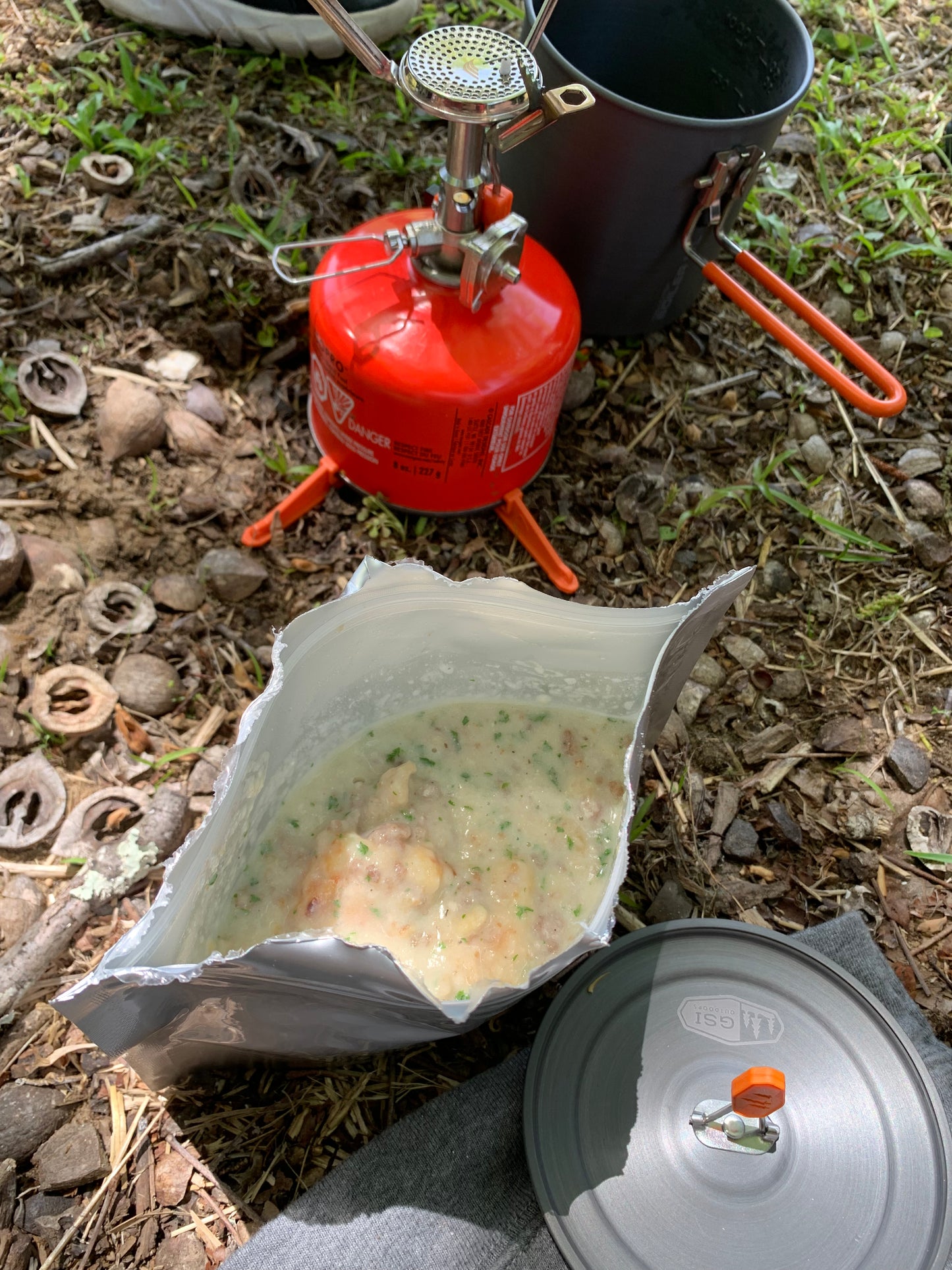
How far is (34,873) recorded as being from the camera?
1.26m

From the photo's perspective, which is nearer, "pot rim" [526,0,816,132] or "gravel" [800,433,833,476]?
"pot rim" [526,0,816,132]

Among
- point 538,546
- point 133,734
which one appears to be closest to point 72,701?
point 133,734

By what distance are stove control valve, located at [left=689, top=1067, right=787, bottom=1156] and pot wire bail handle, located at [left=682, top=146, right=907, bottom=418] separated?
2.93 ft

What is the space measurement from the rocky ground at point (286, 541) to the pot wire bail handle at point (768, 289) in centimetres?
Result: 31

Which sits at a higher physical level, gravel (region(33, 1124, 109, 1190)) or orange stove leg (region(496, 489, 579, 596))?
orange stove leg (region(496, 489, 579, 596))

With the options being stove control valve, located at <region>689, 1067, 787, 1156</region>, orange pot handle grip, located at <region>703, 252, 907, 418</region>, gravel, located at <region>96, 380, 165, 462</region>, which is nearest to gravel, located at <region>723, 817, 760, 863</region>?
stove control valve, located at <region>689, 1067, 787, 1156</region>

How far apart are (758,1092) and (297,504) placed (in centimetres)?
107

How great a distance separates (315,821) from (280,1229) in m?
0.43

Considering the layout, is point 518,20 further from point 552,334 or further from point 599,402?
point 552,334

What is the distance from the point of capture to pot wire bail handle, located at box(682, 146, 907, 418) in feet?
4.48

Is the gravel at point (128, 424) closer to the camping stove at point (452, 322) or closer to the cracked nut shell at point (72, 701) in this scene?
the camping stove at point (452, 322)

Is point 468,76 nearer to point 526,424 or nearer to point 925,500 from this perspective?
point 526,424

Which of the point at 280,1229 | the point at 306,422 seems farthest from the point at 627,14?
the point at 280,1229

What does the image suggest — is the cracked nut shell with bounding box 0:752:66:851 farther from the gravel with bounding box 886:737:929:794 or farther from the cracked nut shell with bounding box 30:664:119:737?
the gravel with bounding box 886:737:929:794
